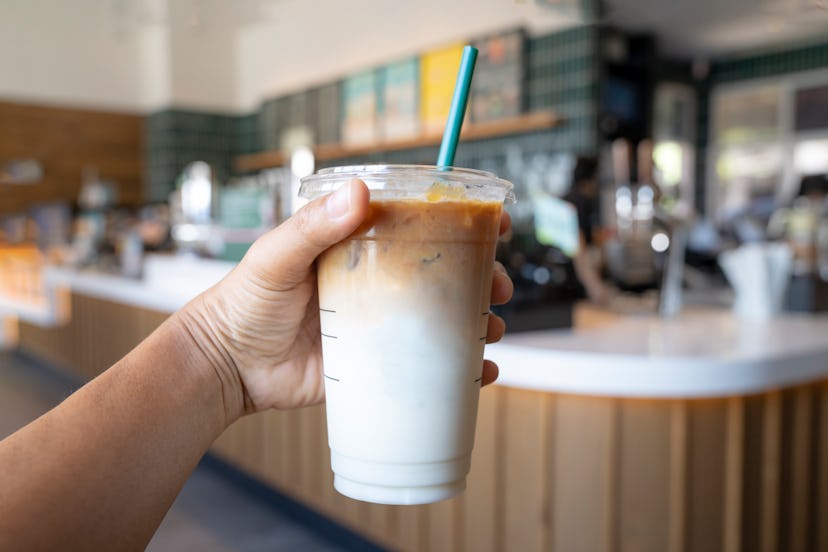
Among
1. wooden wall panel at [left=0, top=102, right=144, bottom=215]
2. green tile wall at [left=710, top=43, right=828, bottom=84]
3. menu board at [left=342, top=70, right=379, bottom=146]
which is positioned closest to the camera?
menu board at [left=342, top=70, right=379, bottom=146]

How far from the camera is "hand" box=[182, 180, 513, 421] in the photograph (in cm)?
58

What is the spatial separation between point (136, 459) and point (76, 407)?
74 millimetres

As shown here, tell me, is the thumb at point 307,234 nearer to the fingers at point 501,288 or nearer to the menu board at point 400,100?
the fingers at point 501,288

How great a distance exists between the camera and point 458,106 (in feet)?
2.01

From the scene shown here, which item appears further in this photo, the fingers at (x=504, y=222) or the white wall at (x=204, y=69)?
the white wall at (x=204, y=69)

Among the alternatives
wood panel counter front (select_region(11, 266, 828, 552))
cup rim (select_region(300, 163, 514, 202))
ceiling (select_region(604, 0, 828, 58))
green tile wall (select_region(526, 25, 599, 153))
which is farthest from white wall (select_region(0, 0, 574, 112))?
cup rim (select_region(300, 163, 514, 202))

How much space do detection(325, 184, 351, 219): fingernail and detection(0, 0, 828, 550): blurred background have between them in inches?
20.5

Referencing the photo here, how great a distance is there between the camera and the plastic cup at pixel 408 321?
1.87ft

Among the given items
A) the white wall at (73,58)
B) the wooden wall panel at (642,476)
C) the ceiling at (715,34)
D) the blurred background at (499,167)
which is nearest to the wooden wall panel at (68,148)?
the blurred background at (499,167)

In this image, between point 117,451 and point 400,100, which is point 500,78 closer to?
point 400,100

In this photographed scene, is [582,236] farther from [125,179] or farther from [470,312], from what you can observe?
[125,179]

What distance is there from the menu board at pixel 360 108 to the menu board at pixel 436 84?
679 mm

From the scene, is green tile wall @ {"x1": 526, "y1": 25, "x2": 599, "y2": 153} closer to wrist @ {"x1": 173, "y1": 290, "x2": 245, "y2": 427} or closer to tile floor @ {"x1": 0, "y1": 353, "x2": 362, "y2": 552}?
tile floor @ {"x1": 0, "y1": 353, "x2": 362, "y2": 552}

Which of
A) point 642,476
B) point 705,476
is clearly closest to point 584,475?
point 642,476
